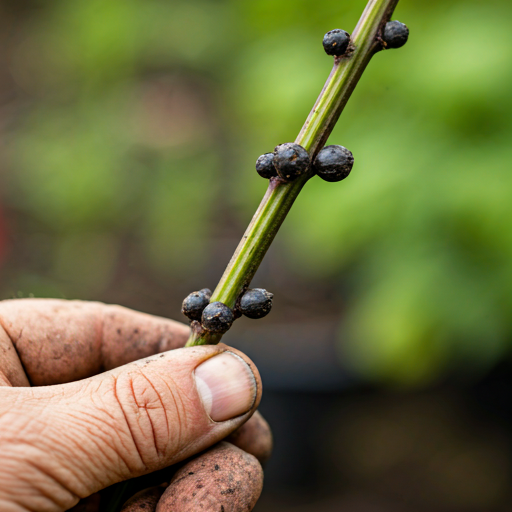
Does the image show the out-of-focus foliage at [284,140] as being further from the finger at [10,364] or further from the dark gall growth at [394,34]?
the finger at [10,364]

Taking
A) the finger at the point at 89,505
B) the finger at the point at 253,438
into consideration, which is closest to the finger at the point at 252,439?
the finger at the point at 253,438

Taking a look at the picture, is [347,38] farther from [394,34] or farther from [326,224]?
[326,224]

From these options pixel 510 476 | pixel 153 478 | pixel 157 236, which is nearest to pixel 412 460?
pixel 510 476

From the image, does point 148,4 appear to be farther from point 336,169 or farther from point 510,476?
point 510,476

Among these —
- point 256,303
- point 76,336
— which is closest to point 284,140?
point 76,336

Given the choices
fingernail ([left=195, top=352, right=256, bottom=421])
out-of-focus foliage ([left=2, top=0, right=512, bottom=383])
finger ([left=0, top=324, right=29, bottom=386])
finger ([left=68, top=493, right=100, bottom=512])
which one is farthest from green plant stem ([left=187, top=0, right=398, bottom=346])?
out-of-focus foliage ([left=2, top=0, right=512, bottom=383])
